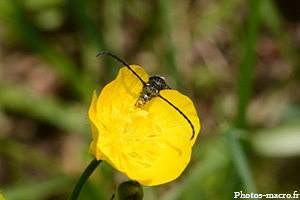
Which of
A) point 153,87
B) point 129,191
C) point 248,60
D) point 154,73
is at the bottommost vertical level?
point 129,191

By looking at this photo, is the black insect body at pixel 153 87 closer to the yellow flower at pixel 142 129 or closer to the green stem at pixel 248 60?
the yellow flower at pixel 142 129

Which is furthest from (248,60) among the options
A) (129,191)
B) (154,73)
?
(129,191)

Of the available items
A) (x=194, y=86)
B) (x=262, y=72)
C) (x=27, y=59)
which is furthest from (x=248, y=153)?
(x=27, y=59)

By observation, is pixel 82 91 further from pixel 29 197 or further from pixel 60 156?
pixel 29 197

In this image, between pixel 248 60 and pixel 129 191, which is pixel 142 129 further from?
pixel 248 60

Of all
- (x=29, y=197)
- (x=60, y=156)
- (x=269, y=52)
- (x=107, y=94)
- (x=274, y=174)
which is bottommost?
(x=29, y=197)

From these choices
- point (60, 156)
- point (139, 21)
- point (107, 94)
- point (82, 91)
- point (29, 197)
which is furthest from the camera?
point (139, 21)
